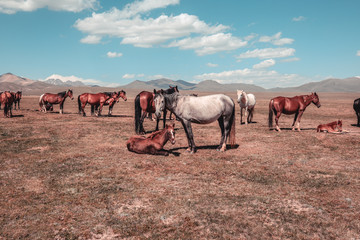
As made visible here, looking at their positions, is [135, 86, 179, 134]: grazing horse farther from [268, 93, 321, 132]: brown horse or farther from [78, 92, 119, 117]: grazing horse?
[78, 92, 119, 117]: grazing horse

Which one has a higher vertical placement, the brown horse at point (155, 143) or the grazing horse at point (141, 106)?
the grazing horse at point (141, 106)

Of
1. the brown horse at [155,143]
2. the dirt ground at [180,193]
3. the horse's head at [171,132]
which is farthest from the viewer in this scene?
the brown horse at [155,143]

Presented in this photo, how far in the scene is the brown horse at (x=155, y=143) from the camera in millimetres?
8812

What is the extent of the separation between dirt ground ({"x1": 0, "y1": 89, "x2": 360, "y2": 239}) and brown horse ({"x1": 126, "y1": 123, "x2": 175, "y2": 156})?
0.31 m

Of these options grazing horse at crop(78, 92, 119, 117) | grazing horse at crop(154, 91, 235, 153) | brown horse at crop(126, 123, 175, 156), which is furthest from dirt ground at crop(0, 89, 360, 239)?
grazing horse at crop(78, 92, 119, 117)

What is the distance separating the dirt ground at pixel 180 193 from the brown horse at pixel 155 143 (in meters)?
0.31

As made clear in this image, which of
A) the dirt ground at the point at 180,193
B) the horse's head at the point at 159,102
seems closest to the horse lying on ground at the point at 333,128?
the dirt ground at the point at 180,193

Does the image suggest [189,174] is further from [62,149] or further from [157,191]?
[62,149]

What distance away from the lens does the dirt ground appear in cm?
420

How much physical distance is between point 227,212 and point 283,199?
5.42 feet

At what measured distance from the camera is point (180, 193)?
5648 mm

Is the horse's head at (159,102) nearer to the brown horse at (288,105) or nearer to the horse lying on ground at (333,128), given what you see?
the brown horse at (288,105)

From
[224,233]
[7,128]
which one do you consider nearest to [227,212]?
[224,233]

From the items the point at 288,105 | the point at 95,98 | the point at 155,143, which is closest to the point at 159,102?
the point at 155,143
